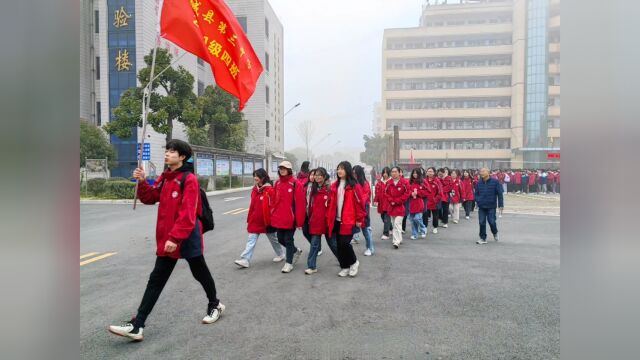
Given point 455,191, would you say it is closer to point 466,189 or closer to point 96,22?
point 466,189

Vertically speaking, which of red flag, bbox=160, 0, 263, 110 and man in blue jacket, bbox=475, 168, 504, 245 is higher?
red flag, bbox=160, 0, 263, 110

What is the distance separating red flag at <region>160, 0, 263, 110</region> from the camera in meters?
4.42

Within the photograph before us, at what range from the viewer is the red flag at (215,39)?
4418mm

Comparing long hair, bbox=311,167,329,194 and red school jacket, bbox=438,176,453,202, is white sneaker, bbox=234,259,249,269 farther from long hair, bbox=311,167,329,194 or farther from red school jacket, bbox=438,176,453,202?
red school jacket, bbox=438,176,453,202

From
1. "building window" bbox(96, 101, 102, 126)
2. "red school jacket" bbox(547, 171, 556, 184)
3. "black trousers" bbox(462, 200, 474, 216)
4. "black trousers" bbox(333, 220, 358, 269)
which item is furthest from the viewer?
"building window" bbox(96, 101, 102, 126)

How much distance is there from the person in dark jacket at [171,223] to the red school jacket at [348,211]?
235cm

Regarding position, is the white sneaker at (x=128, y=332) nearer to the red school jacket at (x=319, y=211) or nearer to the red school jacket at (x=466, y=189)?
the red school jacket at (x=319, y=211)

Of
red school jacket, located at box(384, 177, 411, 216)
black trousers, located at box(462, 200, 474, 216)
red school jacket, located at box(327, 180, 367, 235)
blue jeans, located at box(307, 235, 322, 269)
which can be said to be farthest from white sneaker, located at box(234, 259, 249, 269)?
black trousers, located at box(462, 200, 474, 216)

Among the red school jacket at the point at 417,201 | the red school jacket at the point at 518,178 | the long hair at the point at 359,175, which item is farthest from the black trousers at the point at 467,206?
the red school jacket at the point at 518,178

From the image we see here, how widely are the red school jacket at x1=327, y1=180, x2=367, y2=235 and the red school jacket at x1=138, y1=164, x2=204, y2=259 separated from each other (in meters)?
2.44

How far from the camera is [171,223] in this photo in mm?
3646

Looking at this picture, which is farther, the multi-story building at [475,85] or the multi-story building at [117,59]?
the multi-story building at [475,85]

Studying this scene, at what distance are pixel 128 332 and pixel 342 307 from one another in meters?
2.19

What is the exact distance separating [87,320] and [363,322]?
9.31 ft
